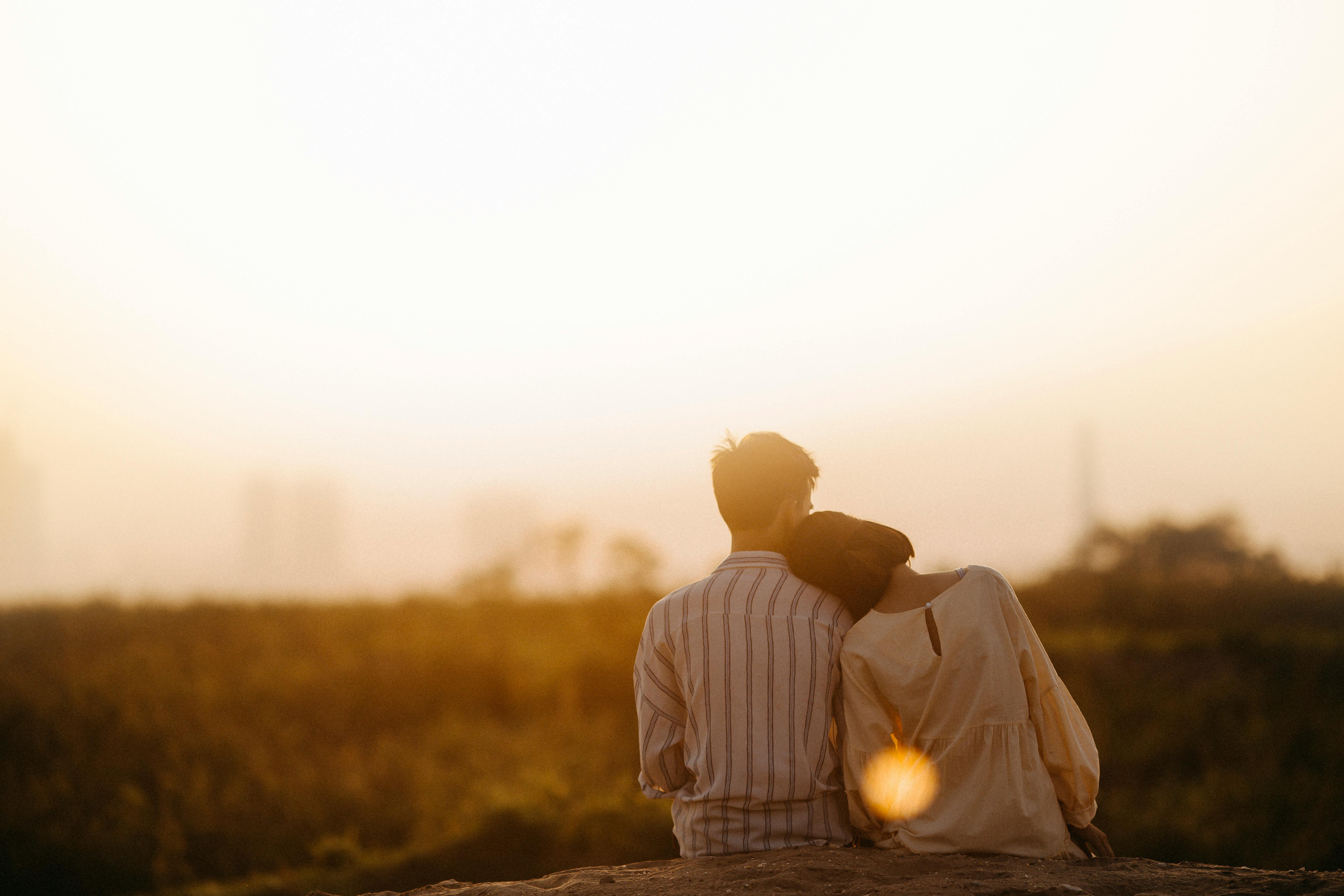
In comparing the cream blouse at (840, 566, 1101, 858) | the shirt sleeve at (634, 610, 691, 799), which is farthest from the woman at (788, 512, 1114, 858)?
the shirt sleeve at (634, 610, 691, 799)

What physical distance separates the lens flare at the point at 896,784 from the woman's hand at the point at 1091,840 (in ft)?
1.91

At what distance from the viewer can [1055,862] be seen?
3.37 m

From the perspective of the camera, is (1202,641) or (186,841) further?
(1202,641)

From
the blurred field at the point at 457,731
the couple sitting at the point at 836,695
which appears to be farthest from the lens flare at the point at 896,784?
the blurred field at the point at 457,731

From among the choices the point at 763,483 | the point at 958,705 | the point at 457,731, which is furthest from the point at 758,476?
the point at 457,731

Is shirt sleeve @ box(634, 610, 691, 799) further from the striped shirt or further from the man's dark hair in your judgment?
the man's dark hair

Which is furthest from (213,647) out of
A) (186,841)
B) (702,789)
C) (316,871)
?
(702,789)

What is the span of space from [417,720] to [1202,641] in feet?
41.0

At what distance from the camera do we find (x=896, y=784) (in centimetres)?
359

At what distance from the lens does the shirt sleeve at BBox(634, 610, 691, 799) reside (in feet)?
12.4

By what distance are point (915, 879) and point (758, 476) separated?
4.67 feet

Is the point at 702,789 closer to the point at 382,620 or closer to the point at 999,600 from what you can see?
the point at 999,600

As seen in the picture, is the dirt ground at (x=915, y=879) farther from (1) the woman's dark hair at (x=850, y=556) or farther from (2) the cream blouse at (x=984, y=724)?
(1) the woman's dark hair at (x=850, y=556)

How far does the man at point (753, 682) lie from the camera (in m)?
3.59
